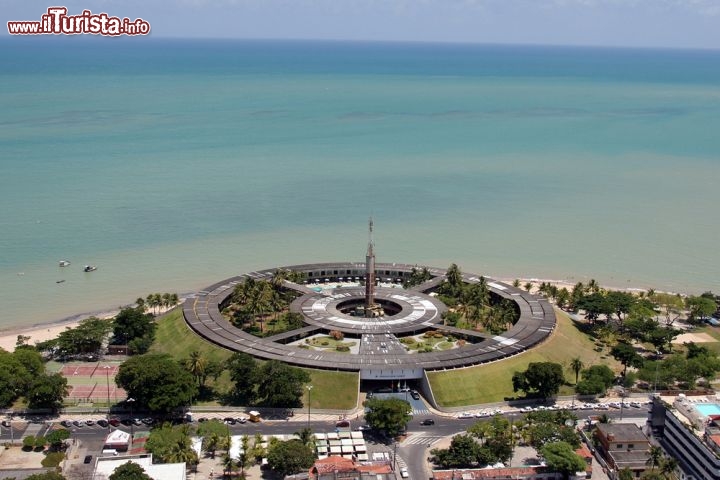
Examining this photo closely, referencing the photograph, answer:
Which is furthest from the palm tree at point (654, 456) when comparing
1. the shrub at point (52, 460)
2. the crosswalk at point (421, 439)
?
the shrub at point (52, 460)

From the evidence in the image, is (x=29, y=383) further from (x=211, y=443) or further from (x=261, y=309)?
(x=261, y=309)

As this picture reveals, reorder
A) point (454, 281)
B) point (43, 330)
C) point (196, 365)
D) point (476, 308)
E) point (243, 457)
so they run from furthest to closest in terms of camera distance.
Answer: point (454, 281), point (43, 330), point (476, 308), point (196, 365), point (243, 457)

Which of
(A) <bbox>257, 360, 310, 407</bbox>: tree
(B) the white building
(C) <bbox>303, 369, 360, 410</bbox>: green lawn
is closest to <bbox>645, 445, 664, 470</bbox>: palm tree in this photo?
(C) <bbox>303, 369, 360, 410</bbox>: green lawn

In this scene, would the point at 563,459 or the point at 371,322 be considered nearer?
the point at 563,459

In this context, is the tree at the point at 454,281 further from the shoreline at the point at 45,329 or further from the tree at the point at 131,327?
the tree at the point at 131,327

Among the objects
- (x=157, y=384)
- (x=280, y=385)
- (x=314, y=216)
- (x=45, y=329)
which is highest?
(x=314, y=216)

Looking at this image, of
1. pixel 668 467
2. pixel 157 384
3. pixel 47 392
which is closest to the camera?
pixel 668 467

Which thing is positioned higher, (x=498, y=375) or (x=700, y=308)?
(x=700, y=308)

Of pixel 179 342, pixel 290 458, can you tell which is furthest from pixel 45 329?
pixel 290 458

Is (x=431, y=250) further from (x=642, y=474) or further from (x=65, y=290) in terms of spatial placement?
(x=642, y=474)
